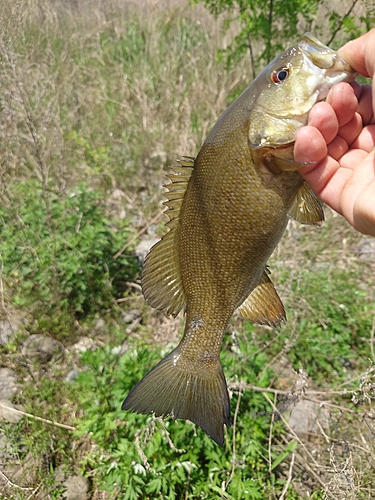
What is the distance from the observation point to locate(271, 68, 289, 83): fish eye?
55.8 inches

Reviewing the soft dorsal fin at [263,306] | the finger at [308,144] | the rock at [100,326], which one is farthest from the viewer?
the rock at [100,326]

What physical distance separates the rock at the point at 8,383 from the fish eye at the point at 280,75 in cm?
250

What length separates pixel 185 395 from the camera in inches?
60.7

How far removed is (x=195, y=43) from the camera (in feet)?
18.5

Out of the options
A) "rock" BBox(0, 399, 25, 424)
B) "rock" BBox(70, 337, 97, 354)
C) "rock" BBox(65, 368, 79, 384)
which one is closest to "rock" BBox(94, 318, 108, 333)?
"rock" BBox(70, 337, 97, 354)

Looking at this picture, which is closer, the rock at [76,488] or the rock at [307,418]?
the rock at [76,488]

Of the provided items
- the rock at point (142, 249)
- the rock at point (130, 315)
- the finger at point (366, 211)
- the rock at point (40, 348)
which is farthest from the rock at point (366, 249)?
the rock at point (40, 348)

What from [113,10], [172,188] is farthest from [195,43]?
[172,188]

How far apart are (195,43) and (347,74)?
490cm

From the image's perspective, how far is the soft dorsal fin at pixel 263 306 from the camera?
1.70m

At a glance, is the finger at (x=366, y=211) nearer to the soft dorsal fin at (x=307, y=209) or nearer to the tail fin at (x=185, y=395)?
the soft dorsal fin at (x=307, y=209)

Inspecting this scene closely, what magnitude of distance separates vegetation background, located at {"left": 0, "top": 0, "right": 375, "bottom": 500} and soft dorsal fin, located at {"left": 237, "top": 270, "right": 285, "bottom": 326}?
373 millimetres

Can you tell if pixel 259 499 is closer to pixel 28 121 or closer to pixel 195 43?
pixel 28 121

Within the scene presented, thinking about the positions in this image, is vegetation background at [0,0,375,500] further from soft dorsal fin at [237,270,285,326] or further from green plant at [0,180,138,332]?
soft dorsal fin at [237,270,285,326]
